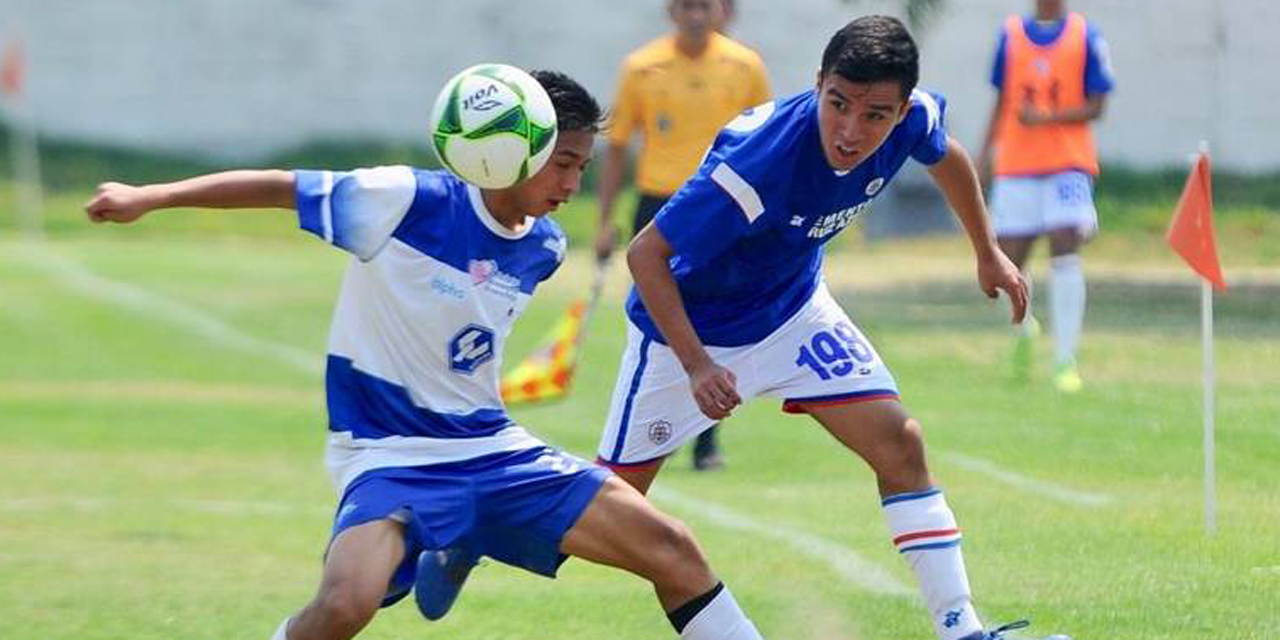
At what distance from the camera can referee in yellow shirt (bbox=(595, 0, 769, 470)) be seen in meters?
12.5

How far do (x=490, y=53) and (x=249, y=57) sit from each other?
361 cm

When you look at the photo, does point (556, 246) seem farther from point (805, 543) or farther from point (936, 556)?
point (805, 543)

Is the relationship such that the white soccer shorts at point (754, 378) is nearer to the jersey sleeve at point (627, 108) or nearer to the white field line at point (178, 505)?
the white field line at point (178, 505)

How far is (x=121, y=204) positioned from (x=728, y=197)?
1790 millimetres

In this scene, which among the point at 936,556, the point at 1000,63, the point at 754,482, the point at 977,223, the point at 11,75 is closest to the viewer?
the point at 936,556

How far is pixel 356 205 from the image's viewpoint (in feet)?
21.4

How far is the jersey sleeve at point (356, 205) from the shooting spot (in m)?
6.43

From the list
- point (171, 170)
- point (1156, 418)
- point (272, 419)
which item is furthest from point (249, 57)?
point (1156, 418)

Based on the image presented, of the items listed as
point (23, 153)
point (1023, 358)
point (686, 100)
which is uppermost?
point (686, 100)

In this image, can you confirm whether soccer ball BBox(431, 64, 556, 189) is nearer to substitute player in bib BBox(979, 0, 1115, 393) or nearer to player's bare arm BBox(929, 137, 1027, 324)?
player's bare arm BBox(929, 137, 1027, 324)

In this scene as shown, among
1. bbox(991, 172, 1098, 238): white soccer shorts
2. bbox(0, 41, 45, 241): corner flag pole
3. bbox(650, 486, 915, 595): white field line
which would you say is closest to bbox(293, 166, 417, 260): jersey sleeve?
bbox(650, 486, 915, 595): white field line

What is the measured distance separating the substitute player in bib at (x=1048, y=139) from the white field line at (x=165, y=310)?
16.7 ft

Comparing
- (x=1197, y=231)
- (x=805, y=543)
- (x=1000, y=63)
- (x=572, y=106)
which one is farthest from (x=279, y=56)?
(x=572, y=106)

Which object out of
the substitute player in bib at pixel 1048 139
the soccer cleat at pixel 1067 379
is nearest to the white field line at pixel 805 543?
the soccer cleat at pixel 1067 379
